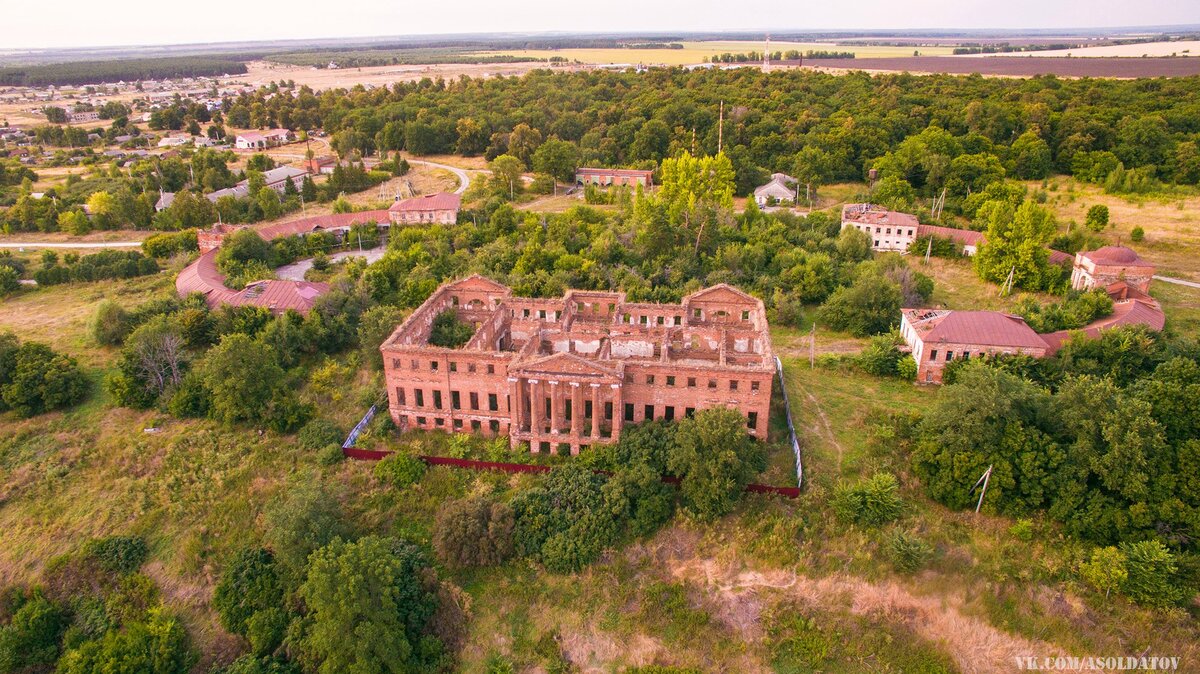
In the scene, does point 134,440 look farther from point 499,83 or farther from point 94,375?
point 499,83

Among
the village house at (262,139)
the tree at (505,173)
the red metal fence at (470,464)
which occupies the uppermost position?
the village house at (262,139)

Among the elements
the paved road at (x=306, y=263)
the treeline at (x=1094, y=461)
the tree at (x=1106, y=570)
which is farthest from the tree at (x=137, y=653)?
the tree at (x=1106, y=570)

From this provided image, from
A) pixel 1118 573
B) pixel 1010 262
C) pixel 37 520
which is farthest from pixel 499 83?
pixel 1118 573

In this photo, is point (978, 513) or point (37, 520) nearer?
point (978, 513)

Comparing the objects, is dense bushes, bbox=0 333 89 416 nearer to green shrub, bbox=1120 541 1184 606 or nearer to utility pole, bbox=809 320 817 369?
utility pole, bbox=809 320 817 369

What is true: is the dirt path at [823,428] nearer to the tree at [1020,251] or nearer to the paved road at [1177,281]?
the tree at [1020,251]

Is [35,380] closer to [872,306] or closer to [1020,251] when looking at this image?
[872,306]
